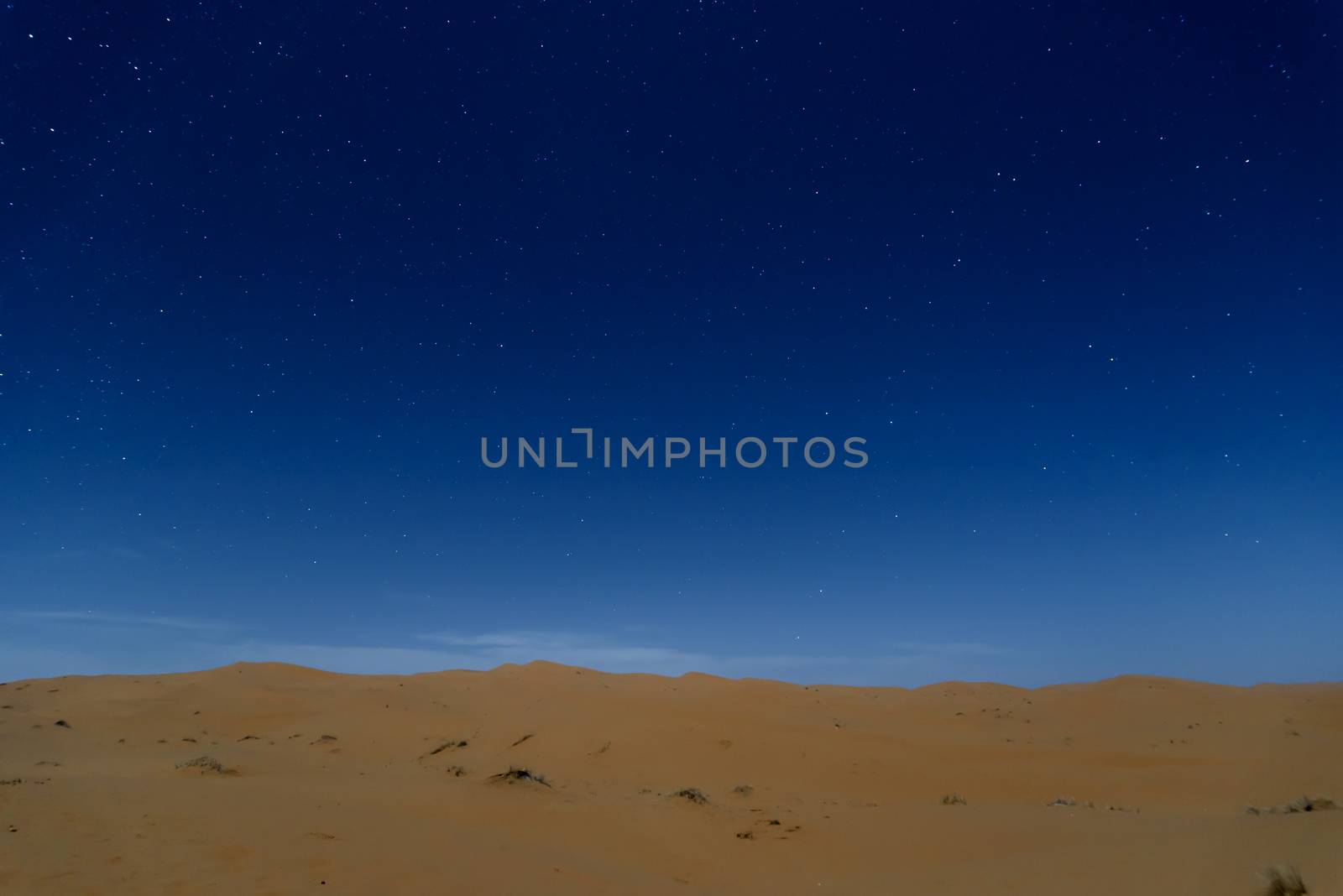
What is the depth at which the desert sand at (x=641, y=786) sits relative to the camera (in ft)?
29.8

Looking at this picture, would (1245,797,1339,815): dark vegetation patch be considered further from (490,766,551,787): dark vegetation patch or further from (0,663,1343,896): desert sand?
(490,766,551,787): dark vegetation patch

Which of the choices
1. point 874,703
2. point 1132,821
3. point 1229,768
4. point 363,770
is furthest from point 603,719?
point 1229,768

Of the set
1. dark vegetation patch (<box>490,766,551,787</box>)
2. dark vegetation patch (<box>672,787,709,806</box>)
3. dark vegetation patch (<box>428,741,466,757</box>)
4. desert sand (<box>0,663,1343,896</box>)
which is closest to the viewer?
desert sand (<box>0,663,1343,896</box>)

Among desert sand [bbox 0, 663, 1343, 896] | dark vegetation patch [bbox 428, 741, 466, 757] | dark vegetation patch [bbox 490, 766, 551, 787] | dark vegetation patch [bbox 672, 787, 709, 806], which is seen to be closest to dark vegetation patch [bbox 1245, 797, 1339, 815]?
desert sand [bbox 0, 663, 1343, 896]

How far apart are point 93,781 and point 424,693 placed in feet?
57.4

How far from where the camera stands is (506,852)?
1019cm

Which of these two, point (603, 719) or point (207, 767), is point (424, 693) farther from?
point (207, 767)

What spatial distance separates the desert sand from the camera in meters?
9.08

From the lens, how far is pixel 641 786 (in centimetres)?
1795

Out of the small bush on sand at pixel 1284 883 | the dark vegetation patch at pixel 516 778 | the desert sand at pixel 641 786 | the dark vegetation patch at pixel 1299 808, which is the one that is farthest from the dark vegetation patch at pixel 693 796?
the dark vegetation patch at pixel 1299 808

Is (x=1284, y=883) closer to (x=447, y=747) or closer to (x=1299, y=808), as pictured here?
(x=1299, y=808)

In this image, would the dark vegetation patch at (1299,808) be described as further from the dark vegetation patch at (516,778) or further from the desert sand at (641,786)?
the dark vegetation patch at (516,778)

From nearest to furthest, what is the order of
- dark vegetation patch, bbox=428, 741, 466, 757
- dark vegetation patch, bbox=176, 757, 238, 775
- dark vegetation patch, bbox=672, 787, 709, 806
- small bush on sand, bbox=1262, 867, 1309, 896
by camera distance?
small bush on sand, bbox=1262, 867, 1309, 896, dark vegetation patch, bbox=672, 787, 709, 806, dark vegetation patch, bbox=176, 757, 238, 775, dark vegetation patch, bbox=428, 741, 466, 757

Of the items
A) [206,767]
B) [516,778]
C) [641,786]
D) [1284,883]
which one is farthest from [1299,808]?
[206,767]
